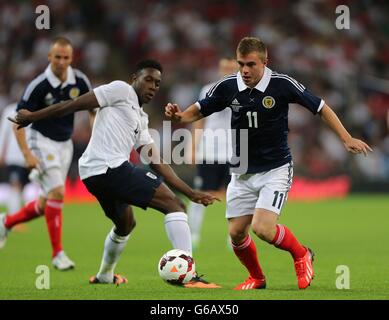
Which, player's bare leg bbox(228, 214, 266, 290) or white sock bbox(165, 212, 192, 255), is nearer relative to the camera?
white sock bbox(165, 212, 192, 255)

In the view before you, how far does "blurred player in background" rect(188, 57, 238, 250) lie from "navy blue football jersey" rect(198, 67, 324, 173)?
357cm

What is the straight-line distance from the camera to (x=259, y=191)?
779 centimetres

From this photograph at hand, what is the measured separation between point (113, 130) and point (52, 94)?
2.26 metres

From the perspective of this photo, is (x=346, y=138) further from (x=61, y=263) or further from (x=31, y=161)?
(x=31, y=161)

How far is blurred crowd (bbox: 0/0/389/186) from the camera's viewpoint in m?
21.5

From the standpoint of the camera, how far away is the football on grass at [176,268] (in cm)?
727

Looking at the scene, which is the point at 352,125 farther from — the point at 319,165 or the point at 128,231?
the point at 128,231

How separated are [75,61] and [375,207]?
816 centimetres

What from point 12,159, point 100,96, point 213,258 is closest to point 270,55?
point 12,159

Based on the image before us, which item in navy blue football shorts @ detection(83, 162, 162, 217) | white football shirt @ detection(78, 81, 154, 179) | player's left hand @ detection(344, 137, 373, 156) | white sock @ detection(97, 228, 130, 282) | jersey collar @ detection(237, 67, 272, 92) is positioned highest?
jersey collar @ detection(237, 67, 272, 92)

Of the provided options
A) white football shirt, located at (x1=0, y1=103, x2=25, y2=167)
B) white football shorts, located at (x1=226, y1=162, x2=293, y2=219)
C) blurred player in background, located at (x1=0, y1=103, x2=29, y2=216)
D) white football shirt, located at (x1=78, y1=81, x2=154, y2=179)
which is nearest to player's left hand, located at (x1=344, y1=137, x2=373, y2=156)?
white football shorts, located at (x1=226, y1=162, x2=293, y2=219)

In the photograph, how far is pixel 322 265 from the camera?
379 inches

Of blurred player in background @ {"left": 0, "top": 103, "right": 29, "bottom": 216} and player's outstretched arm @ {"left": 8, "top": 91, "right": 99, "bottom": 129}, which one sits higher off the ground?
blurred player in background @ {"left": 0, "top": 103, "right": 29, "bottom": 216}

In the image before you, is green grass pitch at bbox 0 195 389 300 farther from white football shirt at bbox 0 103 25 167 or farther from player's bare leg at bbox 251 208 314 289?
white football shirt at bbox 0 103 25 167
